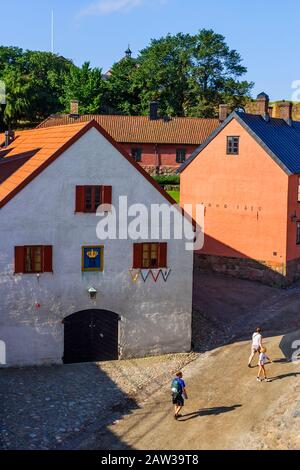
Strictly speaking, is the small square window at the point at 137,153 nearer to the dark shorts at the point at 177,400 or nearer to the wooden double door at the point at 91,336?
the wooden double door at the point at 91,336

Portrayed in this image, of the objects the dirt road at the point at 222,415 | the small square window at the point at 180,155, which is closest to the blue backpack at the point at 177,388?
the dirt road at the point at 222,415

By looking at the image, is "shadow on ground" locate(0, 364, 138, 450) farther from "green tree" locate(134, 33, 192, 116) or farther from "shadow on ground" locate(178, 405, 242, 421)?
"green tree" locate(134, 33, 192, 116)

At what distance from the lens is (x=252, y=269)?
36.5 metres

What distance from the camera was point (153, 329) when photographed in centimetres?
2511

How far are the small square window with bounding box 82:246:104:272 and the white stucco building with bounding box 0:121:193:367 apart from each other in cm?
4

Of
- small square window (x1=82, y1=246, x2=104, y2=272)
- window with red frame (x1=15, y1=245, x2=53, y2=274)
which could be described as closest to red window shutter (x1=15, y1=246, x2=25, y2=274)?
window with red frame (x1=15, y1=245, x2=53, y2=274)

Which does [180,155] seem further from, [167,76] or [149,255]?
[149,255]

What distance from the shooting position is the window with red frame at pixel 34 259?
2302 cm

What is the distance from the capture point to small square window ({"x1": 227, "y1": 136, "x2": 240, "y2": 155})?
119ft

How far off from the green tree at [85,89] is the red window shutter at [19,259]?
4881 centimetres

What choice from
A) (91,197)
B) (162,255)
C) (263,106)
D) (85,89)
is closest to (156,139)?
(85,89)
